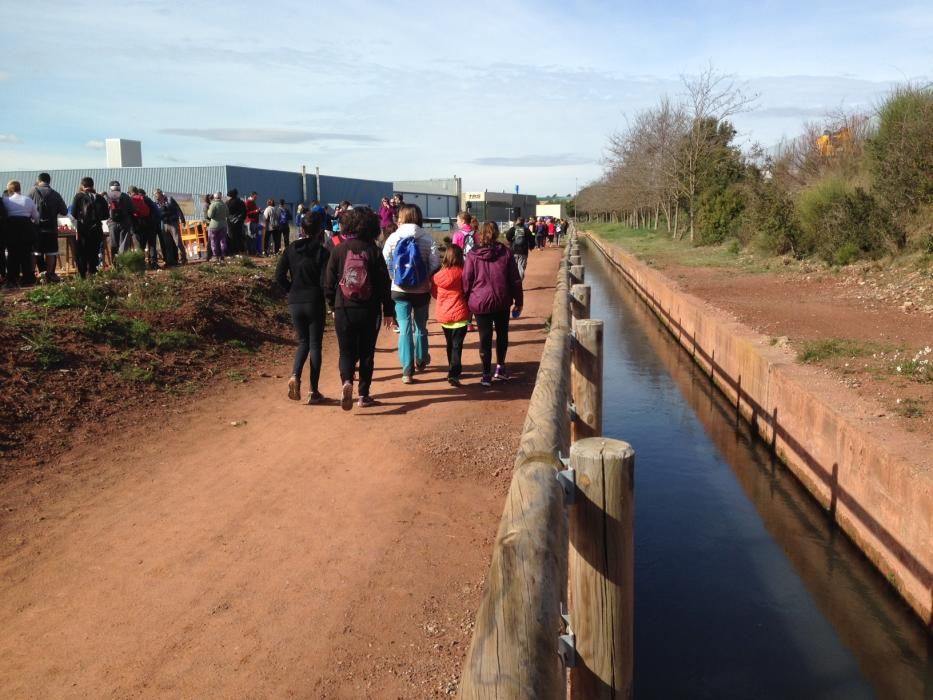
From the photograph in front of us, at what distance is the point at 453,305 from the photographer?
8578 mm

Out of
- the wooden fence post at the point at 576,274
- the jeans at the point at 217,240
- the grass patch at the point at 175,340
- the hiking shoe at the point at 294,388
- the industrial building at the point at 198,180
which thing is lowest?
the hiking shoe at the point at 294,388

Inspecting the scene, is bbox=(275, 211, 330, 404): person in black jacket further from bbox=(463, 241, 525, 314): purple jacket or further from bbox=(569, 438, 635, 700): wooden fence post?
bbox=(569, 438, 635, 700): wooden fence post

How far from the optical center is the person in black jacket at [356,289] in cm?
719

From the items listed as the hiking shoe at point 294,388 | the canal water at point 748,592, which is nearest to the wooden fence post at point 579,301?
the canal water at point 748,592

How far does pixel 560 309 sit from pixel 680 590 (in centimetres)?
261

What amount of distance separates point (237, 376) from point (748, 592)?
5.93 m

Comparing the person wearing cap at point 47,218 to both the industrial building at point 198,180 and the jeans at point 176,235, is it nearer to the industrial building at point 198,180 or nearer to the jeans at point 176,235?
the jeans at point 176,235

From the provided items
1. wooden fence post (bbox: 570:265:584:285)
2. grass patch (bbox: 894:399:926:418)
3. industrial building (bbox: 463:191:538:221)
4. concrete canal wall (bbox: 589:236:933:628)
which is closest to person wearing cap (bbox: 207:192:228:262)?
wooden fence post (bbox: 570:265:584:285)

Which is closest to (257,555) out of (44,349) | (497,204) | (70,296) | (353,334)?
(353,334)

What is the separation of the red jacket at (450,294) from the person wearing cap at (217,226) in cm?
1024

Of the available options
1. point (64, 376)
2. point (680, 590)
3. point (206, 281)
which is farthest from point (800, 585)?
point (206, 281)

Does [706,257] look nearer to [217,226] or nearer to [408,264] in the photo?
[217,226]

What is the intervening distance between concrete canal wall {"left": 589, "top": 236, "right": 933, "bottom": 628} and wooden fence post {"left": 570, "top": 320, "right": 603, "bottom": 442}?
1938 millimetres

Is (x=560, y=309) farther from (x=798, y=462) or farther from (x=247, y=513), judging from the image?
(x=247, y=513)
